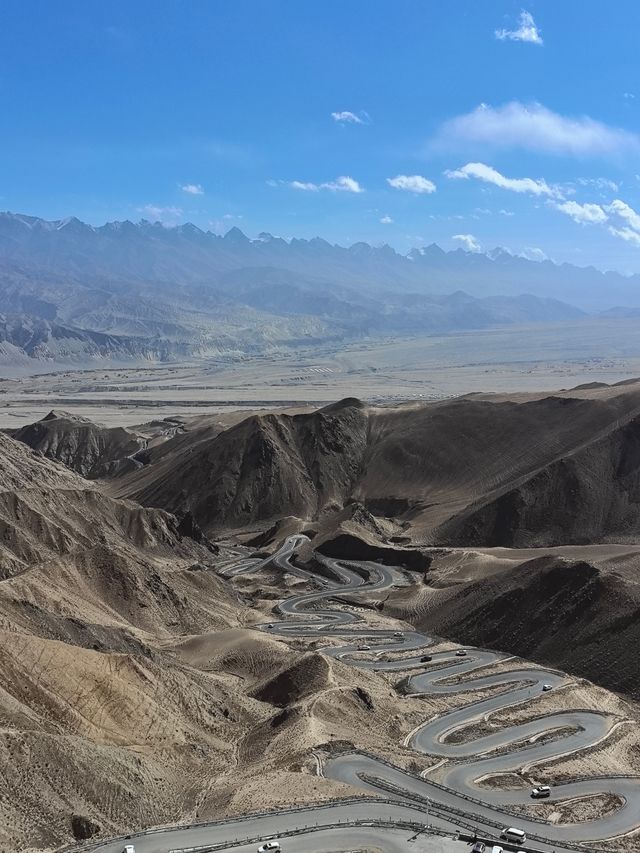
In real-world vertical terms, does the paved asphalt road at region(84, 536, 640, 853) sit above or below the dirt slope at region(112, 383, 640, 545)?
below

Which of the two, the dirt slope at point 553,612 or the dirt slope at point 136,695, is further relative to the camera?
the dirt slope at point 553,612

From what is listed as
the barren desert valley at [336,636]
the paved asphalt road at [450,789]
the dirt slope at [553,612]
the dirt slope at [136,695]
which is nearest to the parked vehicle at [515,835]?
the paved asphalt road at [450,789]

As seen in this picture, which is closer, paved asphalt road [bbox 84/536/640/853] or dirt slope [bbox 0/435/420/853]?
paved asphalt road [bbox 84/536/640/853]

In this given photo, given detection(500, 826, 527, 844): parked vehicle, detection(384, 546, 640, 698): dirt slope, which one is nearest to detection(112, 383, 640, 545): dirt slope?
detection(384, 546, 640, 698): dirt slope

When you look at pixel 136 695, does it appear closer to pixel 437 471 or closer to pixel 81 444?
pixel 437 471

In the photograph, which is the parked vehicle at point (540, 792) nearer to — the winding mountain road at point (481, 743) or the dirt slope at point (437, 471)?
the winding mountain road at point (481, 743)

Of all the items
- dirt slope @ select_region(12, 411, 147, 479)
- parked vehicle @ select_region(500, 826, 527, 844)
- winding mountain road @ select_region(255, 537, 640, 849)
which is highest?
dirt slope @ select_region(12, 411, 147, 479)

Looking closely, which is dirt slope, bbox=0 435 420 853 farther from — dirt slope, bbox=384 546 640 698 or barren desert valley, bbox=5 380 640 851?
dirt slope, bbox=384 546 640 698

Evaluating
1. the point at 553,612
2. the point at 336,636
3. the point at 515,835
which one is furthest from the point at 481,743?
the point at 336,636

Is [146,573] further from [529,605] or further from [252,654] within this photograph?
[529,605]
